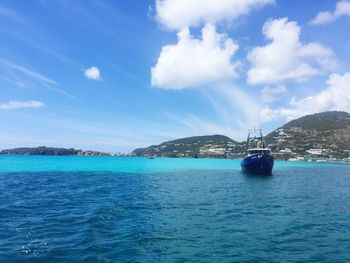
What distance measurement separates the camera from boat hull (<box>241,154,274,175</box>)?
253 feet

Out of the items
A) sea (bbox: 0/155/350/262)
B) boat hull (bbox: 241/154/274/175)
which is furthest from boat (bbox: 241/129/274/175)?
sea (bbox: 0/155/350/262)

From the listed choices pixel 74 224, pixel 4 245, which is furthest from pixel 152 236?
pixel 4 245

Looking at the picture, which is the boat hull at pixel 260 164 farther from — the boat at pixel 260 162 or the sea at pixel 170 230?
the sea at pixel 170 230

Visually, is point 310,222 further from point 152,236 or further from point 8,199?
point 8,199

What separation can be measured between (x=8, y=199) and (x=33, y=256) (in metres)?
20.6

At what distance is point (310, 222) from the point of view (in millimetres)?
25828

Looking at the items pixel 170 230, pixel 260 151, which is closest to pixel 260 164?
pixel 260 151

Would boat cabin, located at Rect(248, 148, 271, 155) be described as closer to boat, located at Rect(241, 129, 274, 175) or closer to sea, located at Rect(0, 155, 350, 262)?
boat, located at Rect(241, 129, 274, 175)

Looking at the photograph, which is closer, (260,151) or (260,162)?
(260,162)

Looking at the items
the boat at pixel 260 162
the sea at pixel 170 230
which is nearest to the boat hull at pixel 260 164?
the boat at pixel 260 162

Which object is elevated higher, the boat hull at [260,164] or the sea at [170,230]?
the boat hull at [260,164]

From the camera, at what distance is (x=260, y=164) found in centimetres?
7788

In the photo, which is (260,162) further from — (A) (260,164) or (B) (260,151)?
Answer: (B) (260,151)

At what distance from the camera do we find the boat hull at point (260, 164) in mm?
77250
